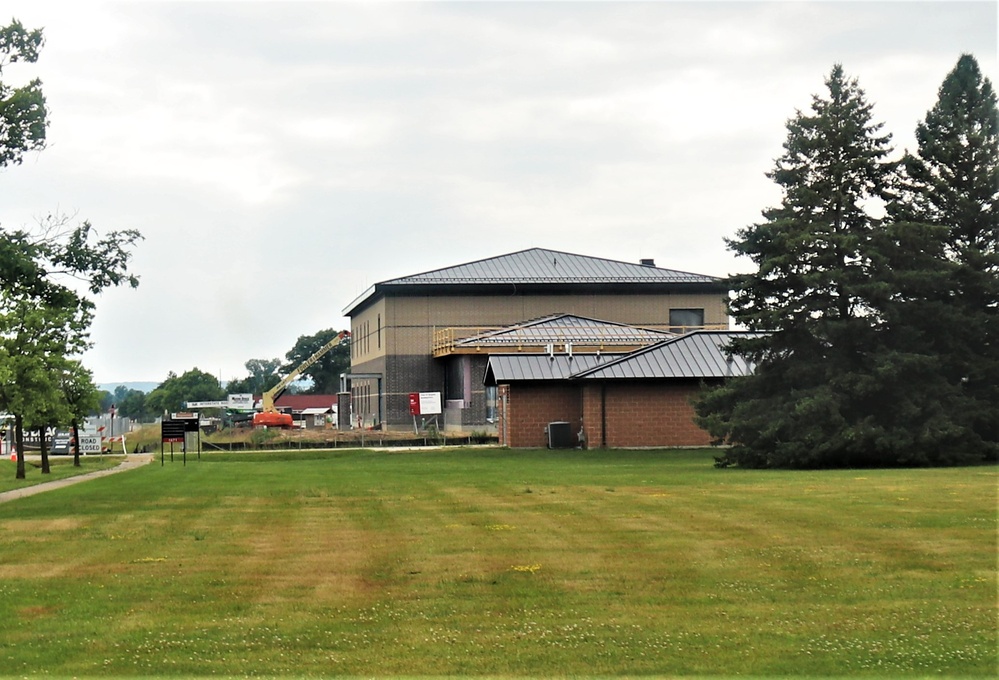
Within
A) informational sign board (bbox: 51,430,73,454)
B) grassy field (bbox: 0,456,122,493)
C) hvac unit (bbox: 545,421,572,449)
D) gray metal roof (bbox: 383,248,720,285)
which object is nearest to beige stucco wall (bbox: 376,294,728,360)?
gray metal roof (bbox: 383,248,720,285)

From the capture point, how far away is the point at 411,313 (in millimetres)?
76062

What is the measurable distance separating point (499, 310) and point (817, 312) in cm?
4279

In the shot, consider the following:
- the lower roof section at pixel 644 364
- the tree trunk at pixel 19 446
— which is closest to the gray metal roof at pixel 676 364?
the lower roof section at pixel 644 364

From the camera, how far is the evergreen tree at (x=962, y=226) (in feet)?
112

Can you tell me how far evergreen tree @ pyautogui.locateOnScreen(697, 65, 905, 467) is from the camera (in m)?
32.8

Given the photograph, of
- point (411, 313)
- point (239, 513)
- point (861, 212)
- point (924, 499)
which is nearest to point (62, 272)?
point (239, 513)

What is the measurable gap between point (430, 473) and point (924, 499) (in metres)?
15.2

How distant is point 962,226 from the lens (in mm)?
36438

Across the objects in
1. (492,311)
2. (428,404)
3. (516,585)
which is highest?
(492,311)

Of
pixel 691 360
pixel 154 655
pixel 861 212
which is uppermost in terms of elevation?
pixel 861 212

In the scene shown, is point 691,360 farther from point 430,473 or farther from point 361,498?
point 361,498

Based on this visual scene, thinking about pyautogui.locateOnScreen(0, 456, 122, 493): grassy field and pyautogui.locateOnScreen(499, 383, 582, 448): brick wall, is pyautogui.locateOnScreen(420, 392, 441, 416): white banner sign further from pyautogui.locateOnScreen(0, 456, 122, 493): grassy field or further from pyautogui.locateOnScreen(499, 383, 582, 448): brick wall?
pyautogui.locateOnScreen(0, 456, 122, 493): grassy field

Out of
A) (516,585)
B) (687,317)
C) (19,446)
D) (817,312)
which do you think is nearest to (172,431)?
(19,446)

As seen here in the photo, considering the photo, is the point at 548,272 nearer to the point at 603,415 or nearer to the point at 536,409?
the point at 536,409
